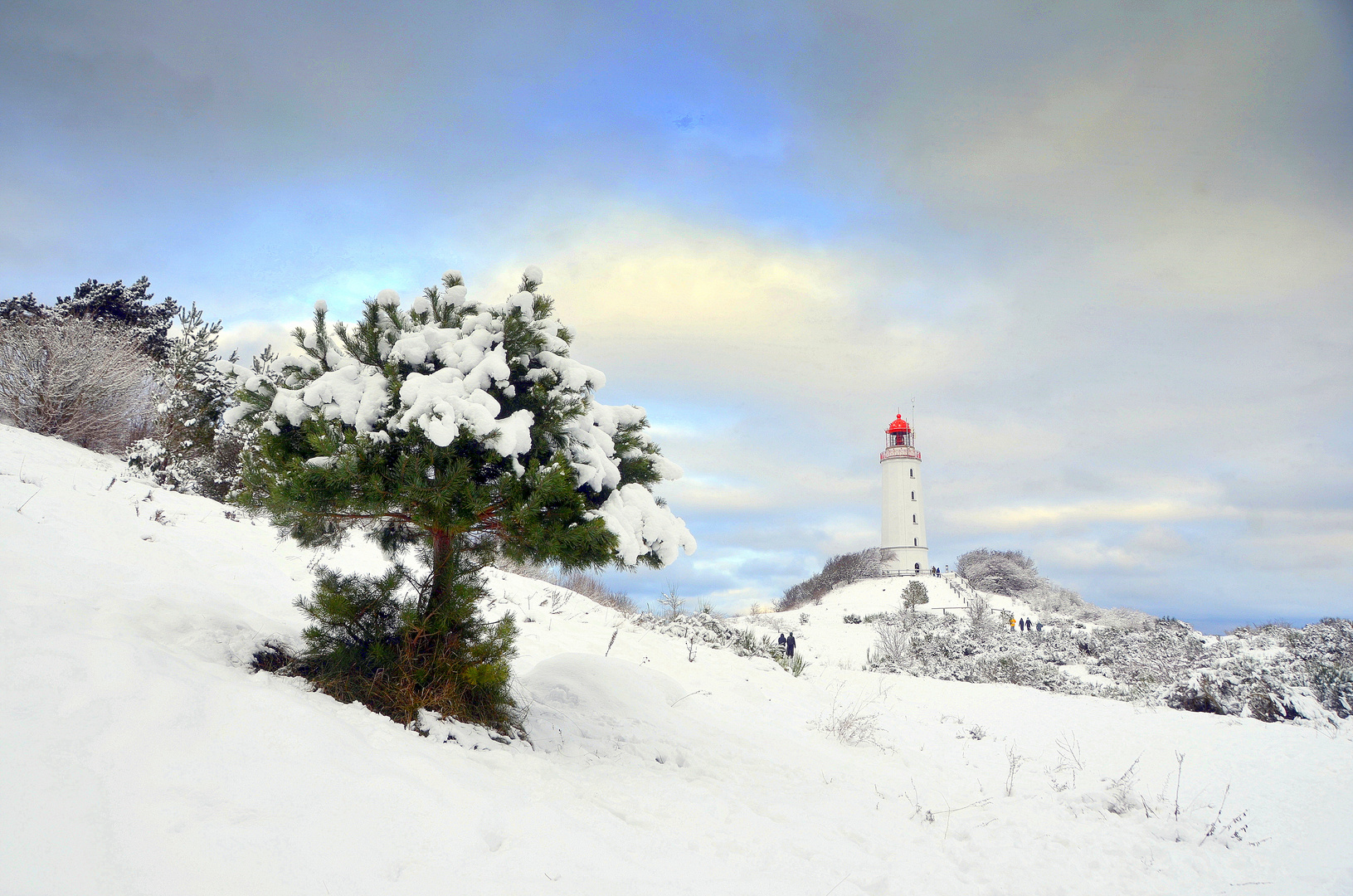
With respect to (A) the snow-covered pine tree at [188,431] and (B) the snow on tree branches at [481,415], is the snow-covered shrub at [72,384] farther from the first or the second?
(B) the snow on tree branches at [481,415]

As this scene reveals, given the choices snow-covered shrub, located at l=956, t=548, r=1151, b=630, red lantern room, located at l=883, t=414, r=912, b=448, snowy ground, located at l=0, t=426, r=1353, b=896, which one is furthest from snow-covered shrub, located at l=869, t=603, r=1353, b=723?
red lantern room, located at l=883, t=414, r=912, b=448

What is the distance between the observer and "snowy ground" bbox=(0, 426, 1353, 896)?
3.08 m

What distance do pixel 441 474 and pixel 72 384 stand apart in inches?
775

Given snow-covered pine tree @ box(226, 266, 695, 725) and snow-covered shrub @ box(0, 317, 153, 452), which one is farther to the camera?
snow-covered shrub @ box(0, 317, 153, 452)

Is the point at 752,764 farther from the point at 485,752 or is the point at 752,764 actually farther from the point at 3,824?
the point at 3,824

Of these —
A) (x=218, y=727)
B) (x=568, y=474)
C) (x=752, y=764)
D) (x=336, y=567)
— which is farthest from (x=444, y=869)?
(x=336, y=567)

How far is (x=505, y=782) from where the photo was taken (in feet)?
14.9

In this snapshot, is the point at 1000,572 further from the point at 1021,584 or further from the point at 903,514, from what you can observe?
the point at 903,514

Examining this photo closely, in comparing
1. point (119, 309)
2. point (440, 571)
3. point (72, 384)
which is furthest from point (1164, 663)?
point (119, 309)

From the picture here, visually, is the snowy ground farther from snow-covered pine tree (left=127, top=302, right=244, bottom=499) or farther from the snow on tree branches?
snow-covered pine tree (left=127, top=302, right=244, bottom=499)

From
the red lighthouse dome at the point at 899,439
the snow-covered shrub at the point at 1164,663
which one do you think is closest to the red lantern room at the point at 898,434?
the red lighthouse dome at the point at 899,439

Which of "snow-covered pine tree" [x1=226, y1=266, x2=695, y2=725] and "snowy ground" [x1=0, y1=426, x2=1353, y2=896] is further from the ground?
"snow-covered pine tree" [x1=226, y1=266, x2=695, y2=725]

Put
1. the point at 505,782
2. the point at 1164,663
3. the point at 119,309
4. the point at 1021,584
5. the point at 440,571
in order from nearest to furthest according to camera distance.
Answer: the point at 505,782 → the point at 440,571 → the point at 1164,663 → the point at 119,309 → the point at 1021,584

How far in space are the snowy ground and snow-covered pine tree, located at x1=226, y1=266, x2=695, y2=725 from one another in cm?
54
